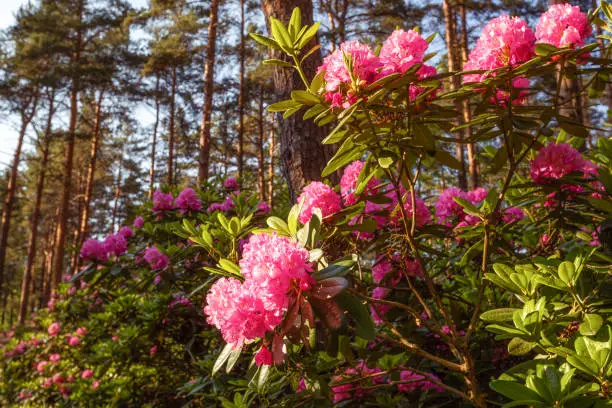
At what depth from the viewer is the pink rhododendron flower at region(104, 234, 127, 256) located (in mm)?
2992

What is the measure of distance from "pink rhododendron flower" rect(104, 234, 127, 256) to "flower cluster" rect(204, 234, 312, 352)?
2.25 meters

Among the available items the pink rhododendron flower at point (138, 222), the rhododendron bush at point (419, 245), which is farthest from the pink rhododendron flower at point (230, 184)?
the rhododendron bush at point (419, 245)

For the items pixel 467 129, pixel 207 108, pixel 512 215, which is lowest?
pixel 512 215

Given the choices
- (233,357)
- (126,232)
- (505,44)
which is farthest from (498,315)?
(126,232)

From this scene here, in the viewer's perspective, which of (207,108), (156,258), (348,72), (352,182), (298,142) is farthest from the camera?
(207,108)

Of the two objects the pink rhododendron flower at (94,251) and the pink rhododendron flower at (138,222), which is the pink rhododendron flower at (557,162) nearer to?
the pink rhododendron flower at (94,251)

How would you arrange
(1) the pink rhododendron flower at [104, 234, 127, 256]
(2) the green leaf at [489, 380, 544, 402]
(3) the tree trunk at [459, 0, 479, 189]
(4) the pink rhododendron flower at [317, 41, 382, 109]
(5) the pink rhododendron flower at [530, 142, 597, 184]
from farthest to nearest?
(3) the tree trunk at [459, 0, 479, 189] < (1) the pink rhododendron flower at [104, 234, 127, 256] < (5) the pink rhododendron flower at [530, 142, 597, 184] < (4) the pink rhododendron flower at [317, 41, 382, 109] < (2) the green leaf at [489, 380, 544, 402]

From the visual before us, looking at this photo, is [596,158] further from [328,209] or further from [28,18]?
[28,18]

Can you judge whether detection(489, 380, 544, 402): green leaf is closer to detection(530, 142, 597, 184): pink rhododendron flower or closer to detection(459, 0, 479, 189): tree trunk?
detection(530, 142, 597, 184): pink rhododendron flower

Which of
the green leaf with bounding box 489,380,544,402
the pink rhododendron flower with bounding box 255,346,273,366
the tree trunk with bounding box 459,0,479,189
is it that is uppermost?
the tree trunk with bounding box 459,0,479,189

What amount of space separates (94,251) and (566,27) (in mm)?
2887

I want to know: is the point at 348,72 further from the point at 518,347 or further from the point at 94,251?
the point at 94,251

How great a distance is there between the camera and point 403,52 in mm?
1343

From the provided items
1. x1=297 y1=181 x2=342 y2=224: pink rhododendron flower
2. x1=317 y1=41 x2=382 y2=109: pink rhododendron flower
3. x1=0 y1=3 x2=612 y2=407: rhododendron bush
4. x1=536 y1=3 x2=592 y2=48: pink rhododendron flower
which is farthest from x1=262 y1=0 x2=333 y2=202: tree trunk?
x1=536 y1=3 x2=592 y2=48: pink rhododendron flower
